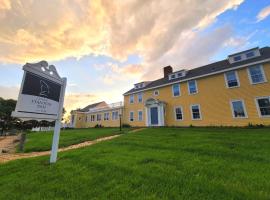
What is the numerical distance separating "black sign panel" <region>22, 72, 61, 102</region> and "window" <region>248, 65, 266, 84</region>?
16522mm

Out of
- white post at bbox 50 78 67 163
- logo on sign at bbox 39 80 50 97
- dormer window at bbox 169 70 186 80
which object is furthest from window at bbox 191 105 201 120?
logo on sign at bbox 39 80 50 97

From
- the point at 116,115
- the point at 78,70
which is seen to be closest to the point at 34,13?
the point at 78,70

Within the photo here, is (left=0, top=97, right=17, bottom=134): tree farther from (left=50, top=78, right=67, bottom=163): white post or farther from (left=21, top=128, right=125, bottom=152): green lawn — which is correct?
(left=50, top=78, right=67, bottom=163): white post

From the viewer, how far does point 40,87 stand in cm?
478

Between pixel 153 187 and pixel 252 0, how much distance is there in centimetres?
1219

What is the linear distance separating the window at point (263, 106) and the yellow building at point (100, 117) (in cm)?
1719

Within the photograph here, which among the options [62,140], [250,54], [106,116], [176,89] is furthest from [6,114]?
[250,54]

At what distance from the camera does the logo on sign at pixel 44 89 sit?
4.81 m

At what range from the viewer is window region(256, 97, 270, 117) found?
41.8 feet

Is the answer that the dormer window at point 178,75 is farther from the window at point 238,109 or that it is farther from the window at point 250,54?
the window at point 238,109

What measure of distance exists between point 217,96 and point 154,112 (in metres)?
7.95

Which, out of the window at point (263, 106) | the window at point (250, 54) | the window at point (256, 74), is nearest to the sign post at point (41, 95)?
the window at point (263, 106)

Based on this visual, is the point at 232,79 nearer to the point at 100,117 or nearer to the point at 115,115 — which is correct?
the point at 115,115

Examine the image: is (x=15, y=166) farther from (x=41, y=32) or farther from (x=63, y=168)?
(x=41, y=32)
